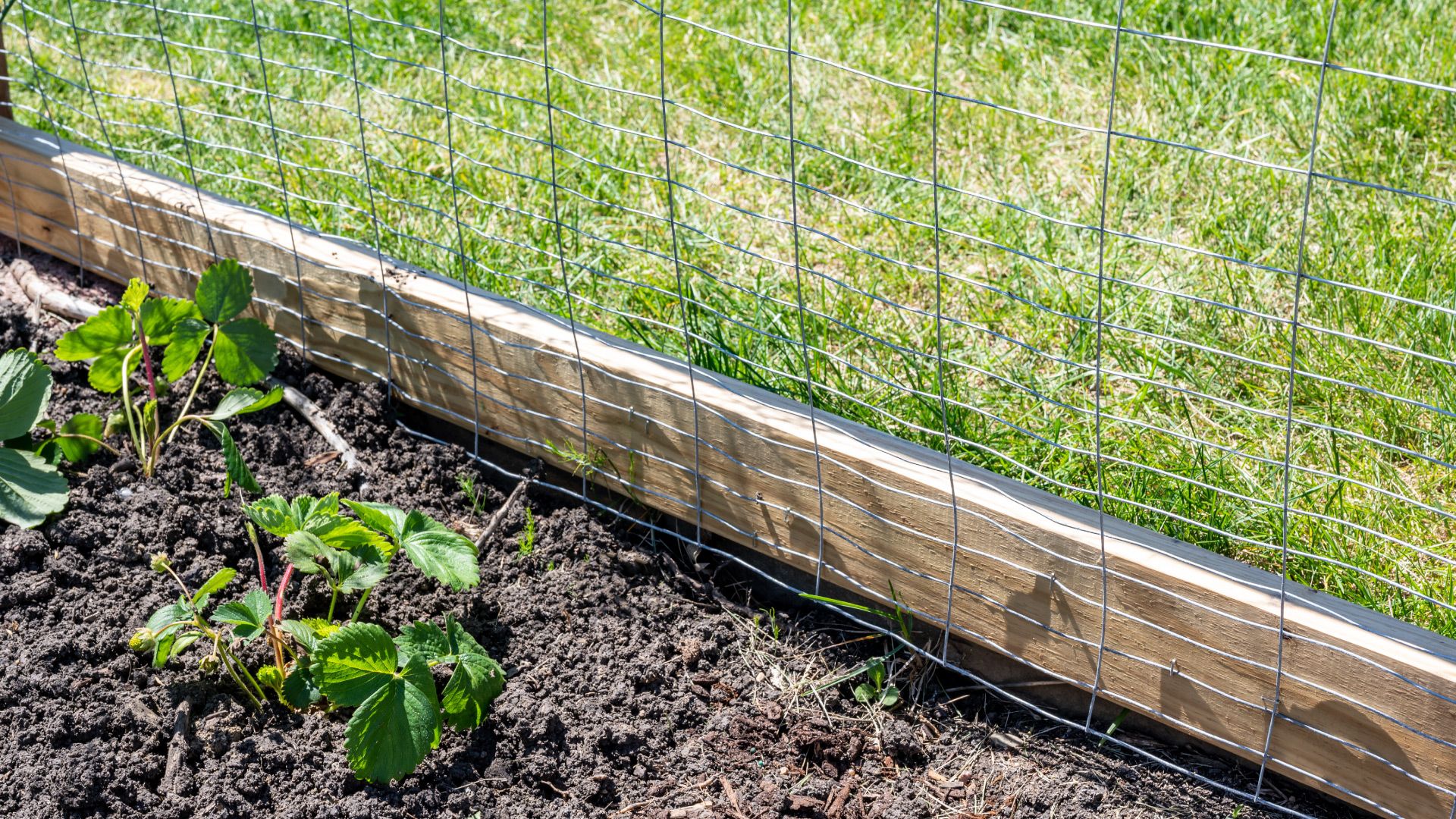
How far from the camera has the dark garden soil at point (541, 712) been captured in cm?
178

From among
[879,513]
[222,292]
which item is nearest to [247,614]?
[222,292]

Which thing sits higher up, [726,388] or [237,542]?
[726,388]

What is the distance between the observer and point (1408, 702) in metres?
1.59

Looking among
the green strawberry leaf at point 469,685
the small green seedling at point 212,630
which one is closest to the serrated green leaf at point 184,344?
the small green seedling at point 212,630

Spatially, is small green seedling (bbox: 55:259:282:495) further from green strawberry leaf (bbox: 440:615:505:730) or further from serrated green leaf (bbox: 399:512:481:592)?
green strawberry leaf (bbox: 440:615:505:730)

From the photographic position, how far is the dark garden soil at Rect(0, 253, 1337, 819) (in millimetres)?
1784

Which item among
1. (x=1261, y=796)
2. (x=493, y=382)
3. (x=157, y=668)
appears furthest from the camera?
(x=493, y=382)

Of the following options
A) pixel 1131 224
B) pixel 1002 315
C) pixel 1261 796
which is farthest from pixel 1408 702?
pixel 1131 224

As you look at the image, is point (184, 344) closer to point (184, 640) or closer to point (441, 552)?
point (184, 640)

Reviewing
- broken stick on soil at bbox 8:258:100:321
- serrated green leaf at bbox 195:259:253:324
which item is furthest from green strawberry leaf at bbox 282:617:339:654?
broken stick on soil at bbox 8:258:100:321

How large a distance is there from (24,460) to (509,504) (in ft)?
2.83

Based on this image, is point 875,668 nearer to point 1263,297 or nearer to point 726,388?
point 726,388

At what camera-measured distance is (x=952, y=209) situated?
9.32 ft

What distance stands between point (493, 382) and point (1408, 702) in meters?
1.58
